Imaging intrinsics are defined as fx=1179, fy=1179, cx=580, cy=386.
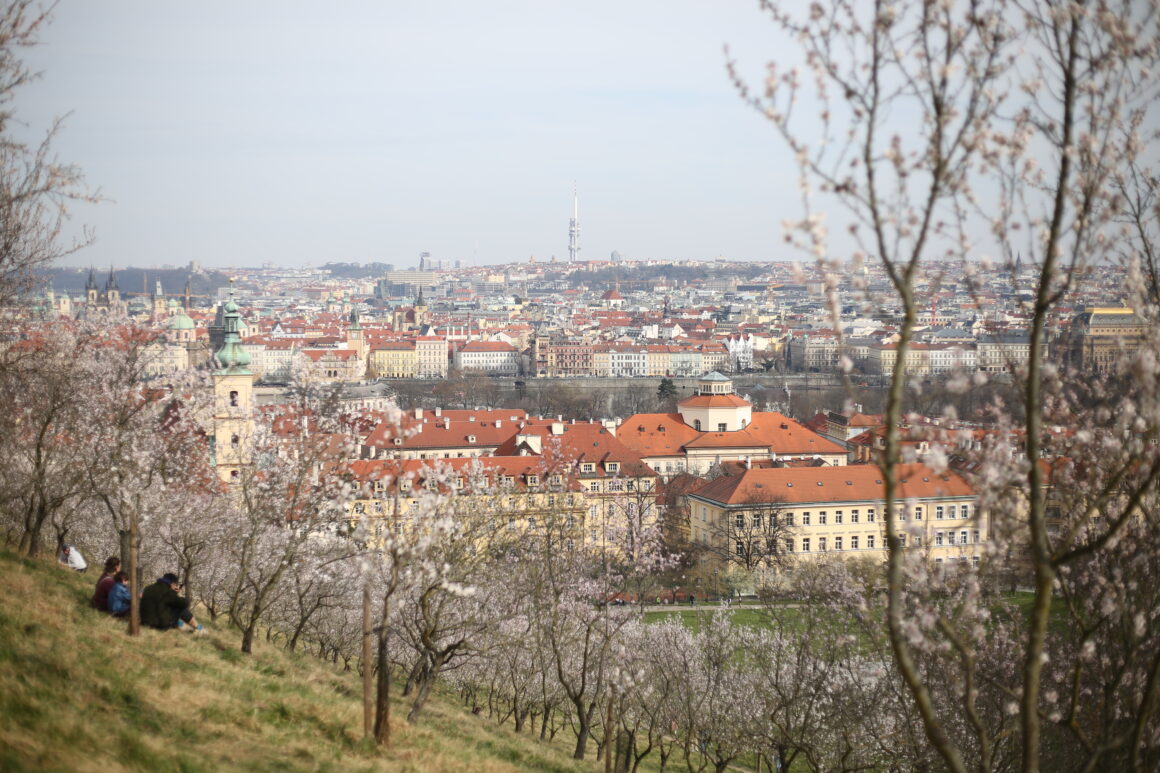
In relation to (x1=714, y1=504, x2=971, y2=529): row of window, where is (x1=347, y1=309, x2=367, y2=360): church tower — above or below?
above

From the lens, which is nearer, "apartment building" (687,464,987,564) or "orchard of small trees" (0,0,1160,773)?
"orchard of small trees" (0,0,1160,773)

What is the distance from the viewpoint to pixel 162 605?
12.6 meters

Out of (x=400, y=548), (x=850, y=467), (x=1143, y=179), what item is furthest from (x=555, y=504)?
(x=850, y=467)

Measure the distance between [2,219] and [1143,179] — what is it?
1122cm

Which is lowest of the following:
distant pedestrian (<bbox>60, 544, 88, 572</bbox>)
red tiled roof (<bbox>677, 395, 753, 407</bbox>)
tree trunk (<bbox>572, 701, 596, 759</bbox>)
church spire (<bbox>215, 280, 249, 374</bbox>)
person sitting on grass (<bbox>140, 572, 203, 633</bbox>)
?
tree trunk (<bbox>572, 701, 596, 759</bbox>)

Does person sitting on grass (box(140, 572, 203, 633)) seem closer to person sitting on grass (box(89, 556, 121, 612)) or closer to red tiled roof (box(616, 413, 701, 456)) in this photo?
person sitting on grass (box(89, 556, 121, 612))

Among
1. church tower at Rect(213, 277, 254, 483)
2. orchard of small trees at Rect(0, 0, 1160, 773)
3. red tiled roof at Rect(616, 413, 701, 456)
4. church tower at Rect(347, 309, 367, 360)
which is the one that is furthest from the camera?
church tower at Rect(347, 309, 367, 360)

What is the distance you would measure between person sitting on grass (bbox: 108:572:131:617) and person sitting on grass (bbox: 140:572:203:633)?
0.19 m

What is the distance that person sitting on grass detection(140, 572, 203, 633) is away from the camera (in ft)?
41.1

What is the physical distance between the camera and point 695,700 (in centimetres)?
2095

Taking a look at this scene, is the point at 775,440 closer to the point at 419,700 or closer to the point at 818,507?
the point at 818,507

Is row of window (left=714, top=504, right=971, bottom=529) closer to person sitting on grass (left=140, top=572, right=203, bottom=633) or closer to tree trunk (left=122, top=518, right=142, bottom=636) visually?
person sitting on grass (left=140, top=572, right=203, bottom=633)

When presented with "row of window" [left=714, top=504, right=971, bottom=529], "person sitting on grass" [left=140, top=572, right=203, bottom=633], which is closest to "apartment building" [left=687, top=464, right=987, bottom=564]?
"row of window" [left=714, top=504, right=971, bottom=529]

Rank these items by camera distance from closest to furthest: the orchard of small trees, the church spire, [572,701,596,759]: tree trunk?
the orchard of small trees
[572,701,596,759]: tree trunk
the church spire
